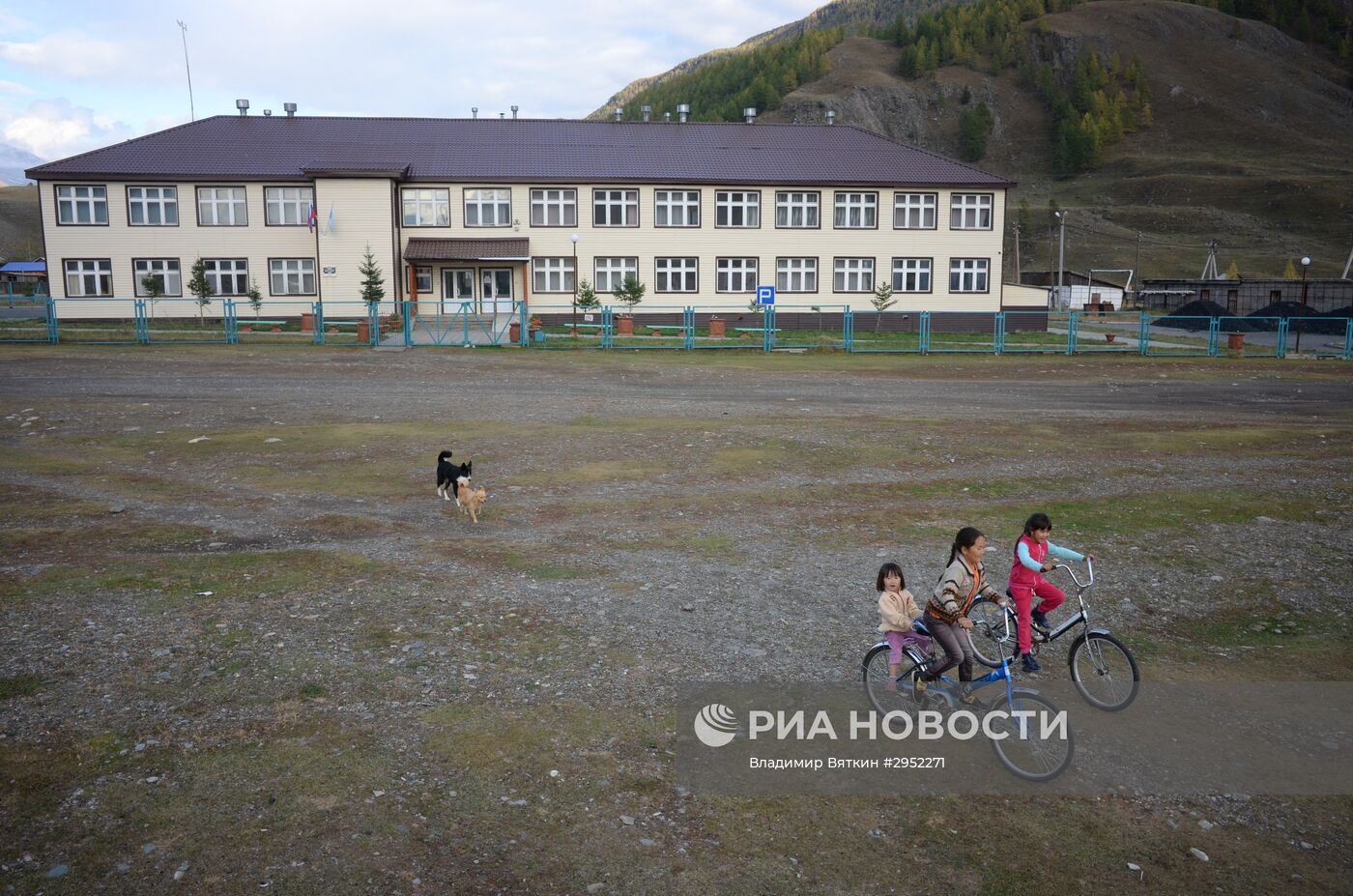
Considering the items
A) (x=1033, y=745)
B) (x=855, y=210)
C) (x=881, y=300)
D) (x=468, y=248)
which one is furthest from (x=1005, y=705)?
(x=855, y=210)

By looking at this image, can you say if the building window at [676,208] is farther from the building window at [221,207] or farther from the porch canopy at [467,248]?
the building window at [221,207]

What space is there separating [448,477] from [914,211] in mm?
40386

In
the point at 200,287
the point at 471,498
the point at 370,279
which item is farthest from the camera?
the point at 200,287

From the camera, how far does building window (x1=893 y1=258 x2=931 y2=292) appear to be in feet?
160

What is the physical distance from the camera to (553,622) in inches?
346

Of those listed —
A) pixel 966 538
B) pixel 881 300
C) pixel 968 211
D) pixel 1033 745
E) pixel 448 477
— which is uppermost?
pixel 968 211

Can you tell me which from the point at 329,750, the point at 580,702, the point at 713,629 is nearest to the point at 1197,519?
the point at 713,629

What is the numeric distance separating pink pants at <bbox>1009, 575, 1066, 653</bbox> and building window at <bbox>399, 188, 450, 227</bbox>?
42499 millimetres

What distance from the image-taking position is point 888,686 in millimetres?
6938

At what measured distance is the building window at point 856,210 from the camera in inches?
1891

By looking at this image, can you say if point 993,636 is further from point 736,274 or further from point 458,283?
point 458,283

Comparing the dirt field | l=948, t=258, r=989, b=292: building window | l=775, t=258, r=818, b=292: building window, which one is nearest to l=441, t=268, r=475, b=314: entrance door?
l=775, t=258, r=818, b=292: building window

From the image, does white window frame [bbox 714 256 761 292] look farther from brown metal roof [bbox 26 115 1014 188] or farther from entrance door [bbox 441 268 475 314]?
entrance door [bbox 441 268 475 314]

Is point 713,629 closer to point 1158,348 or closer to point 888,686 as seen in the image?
point 888,686
